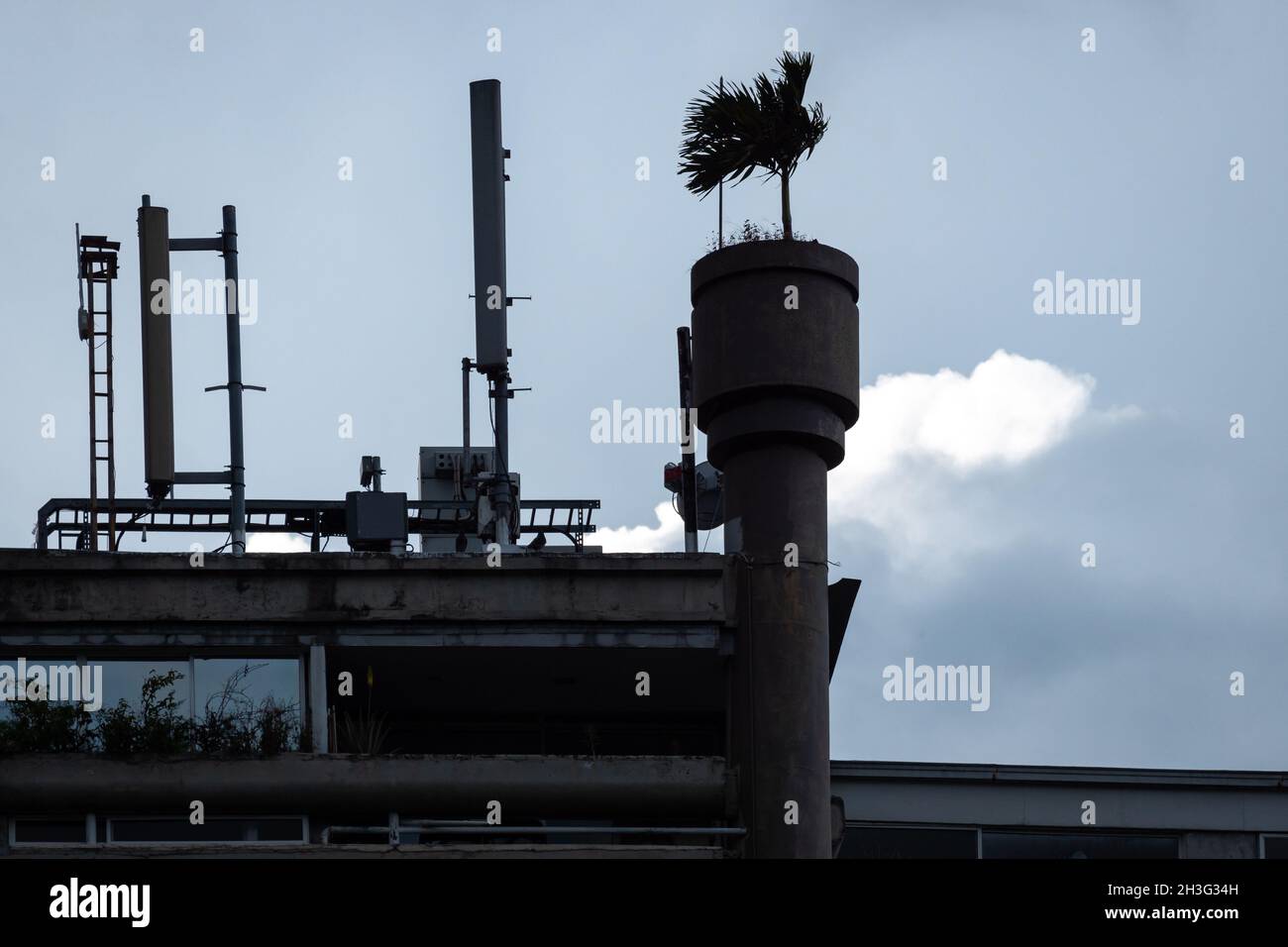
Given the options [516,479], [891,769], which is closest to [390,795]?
[891,769]

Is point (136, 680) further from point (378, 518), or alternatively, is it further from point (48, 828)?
point (378, 518)

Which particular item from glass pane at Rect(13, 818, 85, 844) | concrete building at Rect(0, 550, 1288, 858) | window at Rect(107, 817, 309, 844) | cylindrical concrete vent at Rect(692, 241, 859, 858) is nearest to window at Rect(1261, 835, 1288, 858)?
concrete building at Rect(0, 550, 1288, 858)

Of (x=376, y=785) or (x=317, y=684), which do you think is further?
(x=317, y=684)

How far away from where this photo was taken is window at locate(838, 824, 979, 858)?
3391 centimetres

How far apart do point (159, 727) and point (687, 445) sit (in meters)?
10.5

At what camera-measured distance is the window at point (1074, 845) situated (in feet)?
111

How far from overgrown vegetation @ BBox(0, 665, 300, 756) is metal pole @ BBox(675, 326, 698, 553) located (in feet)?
27.1

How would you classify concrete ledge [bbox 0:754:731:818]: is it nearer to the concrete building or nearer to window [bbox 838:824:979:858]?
the concrete building

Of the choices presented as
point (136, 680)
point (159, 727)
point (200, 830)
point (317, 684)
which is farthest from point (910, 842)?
point (136, 680)

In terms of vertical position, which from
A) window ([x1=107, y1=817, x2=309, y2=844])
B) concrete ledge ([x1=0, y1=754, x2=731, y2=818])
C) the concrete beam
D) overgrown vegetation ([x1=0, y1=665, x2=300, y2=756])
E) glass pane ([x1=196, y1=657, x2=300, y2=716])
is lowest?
window ([x1=107, y1=817, x2=309, y2=844])

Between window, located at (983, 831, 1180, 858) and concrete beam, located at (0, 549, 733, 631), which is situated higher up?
concrete beam, located at (0, 549, 733, 631)

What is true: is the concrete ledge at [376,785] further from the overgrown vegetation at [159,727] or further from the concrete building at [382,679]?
the overgrown vegetation at [159,727]

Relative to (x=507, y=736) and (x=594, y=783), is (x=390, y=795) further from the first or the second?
(x=507, y=736)

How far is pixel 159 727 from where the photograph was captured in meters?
28.9
